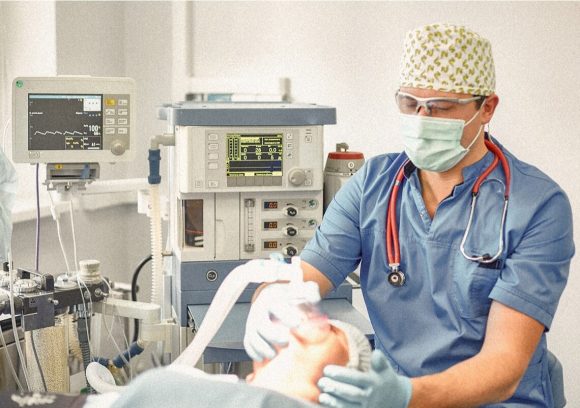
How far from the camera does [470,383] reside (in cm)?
162

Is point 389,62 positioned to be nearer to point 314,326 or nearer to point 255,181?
point 255,181

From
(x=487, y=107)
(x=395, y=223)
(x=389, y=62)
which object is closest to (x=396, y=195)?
(x=395, y=223)

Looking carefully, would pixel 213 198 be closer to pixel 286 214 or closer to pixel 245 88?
pixel 286 214

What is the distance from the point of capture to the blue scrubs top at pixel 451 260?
1779 millimetres

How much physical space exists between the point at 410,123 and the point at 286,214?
0.79 metres

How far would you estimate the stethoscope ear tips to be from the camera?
6.34ft

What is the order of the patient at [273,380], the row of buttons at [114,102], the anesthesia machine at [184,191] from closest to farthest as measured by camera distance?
the patient at [273,380], the anesthesia machine at [184,191], the row of buttons at [114,102]

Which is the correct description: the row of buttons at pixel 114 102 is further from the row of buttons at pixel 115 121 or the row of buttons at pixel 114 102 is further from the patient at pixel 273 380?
the patient at pixel 273 380

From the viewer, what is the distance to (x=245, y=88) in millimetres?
3869

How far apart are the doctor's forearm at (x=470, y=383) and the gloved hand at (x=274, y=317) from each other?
27 cm

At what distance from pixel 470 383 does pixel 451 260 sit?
34 centimetres

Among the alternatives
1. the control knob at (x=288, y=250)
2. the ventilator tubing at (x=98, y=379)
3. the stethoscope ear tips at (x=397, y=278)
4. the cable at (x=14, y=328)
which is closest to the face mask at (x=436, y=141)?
the stethoscope ear tips at (x=397, y=278)

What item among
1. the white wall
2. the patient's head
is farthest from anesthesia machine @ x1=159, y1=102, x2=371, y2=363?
the patient's head

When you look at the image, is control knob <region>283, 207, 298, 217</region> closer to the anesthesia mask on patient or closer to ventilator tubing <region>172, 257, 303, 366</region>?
A: ventilator tubing <region>172, 257, 303, 366</region>
